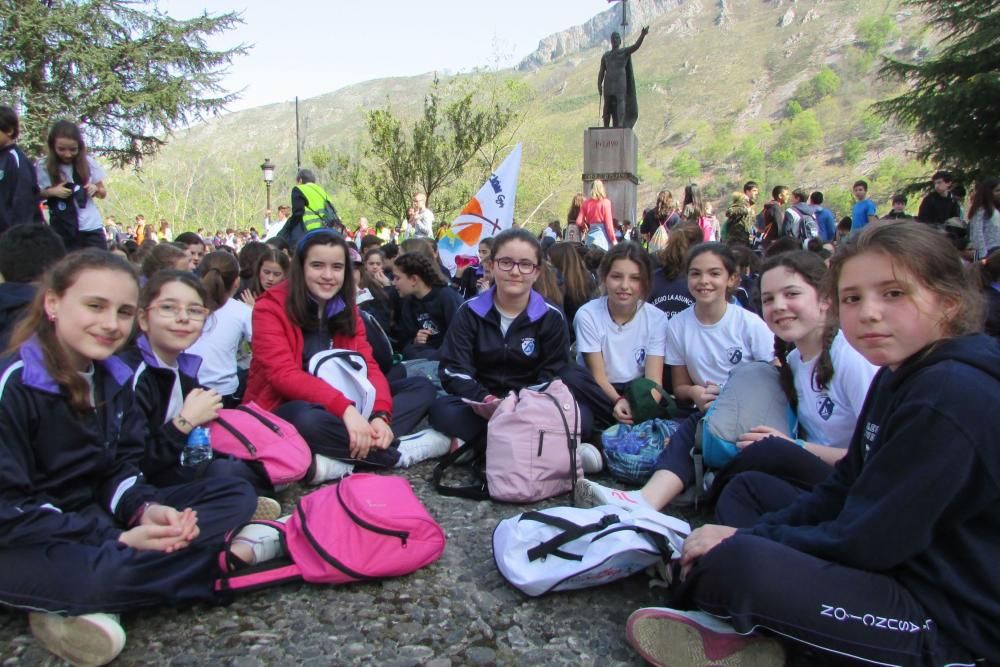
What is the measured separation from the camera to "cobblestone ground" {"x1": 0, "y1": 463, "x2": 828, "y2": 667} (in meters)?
1.99

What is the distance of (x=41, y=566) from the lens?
1902 mm

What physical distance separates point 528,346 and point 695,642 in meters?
2.13

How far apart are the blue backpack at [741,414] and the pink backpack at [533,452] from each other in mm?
561

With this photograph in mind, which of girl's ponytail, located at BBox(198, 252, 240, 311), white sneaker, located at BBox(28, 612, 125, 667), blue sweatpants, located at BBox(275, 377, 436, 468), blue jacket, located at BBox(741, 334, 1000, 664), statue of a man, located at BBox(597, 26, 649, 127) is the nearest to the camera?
blue jacket, located at BBox(741, 334, 1000, 664)

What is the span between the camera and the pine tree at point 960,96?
500 inches

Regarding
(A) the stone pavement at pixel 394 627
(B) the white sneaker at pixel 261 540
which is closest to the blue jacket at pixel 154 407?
(B) the white sneaker at pixel 261 540

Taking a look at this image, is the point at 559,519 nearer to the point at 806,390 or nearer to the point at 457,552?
the point at 457,552

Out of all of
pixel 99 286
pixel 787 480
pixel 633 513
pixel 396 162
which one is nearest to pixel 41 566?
pixel 99 286

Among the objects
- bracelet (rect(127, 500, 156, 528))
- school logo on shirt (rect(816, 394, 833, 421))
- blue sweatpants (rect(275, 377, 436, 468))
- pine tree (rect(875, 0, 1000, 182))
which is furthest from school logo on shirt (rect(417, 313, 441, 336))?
pine tree (rect(875, 0, 1000, 182))

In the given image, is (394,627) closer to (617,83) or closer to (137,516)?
(137,516)

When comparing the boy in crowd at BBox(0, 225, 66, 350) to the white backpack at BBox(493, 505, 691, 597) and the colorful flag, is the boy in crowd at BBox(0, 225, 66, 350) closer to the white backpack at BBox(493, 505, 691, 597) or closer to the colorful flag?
the white backpack at BBox(493, 505, 691, 597)

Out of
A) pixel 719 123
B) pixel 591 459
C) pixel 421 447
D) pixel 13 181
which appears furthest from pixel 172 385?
pixel 719 123

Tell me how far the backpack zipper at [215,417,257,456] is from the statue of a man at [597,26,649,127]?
1343cm

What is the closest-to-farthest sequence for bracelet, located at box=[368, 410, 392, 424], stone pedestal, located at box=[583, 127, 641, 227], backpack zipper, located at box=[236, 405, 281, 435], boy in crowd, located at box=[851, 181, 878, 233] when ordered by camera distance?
backpack zipper, located at box=[236, 405, 281, 435]
bracelet, located at box=[368, 410, 392, 424]
boy in crowd, located at box=[851, 181, 878, 233]
stone pedestal, located at box=[583, 127, 641, 227]
